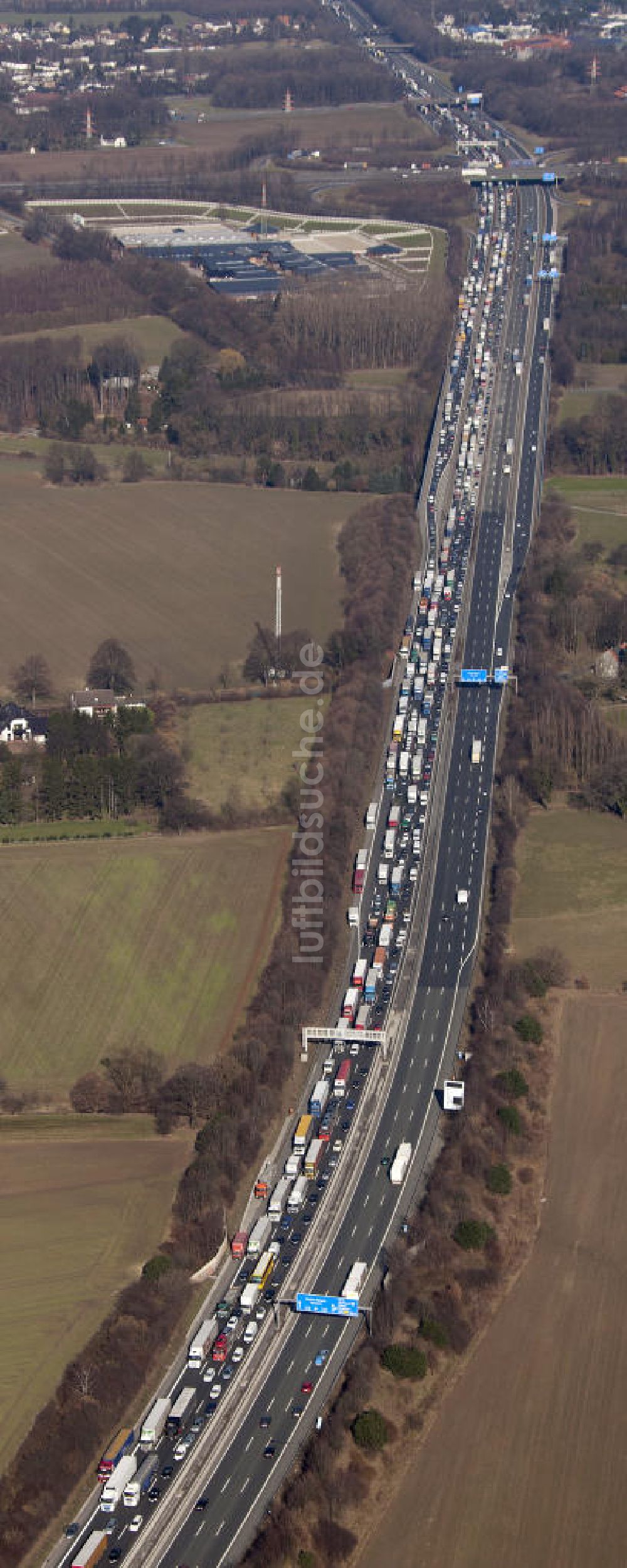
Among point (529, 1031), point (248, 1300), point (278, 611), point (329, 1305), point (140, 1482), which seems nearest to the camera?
point (140, 1482)

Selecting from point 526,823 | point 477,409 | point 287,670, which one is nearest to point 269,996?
point 526,823

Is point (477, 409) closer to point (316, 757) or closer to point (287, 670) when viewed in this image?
point (287, 670)

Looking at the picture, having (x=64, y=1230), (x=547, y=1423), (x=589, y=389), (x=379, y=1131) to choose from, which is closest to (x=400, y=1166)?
(x=379, y=1131)

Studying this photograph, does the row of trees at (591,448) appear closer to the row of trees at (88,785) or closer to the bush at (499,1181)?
the row of trees at (88,785)

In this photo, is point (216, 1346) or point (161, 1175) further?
point (161, 1175)

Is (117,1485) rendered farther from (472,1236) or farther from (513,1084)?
(513,1084)

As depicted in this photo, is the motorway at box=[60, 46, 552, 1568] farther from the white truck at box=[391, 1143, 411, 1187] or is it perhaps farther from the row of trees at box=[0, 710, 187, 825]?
the row of trees at box=[0, 710, 187, 825]

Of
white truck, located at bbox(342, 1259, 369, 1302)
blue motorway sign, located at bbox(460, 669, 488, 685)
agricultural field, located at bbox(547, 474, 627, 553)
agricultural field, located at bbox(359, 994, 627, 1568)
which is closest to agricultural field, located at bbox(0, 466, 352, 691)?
blue motorway sign, located at bbox(460, 669, 488, 685)
